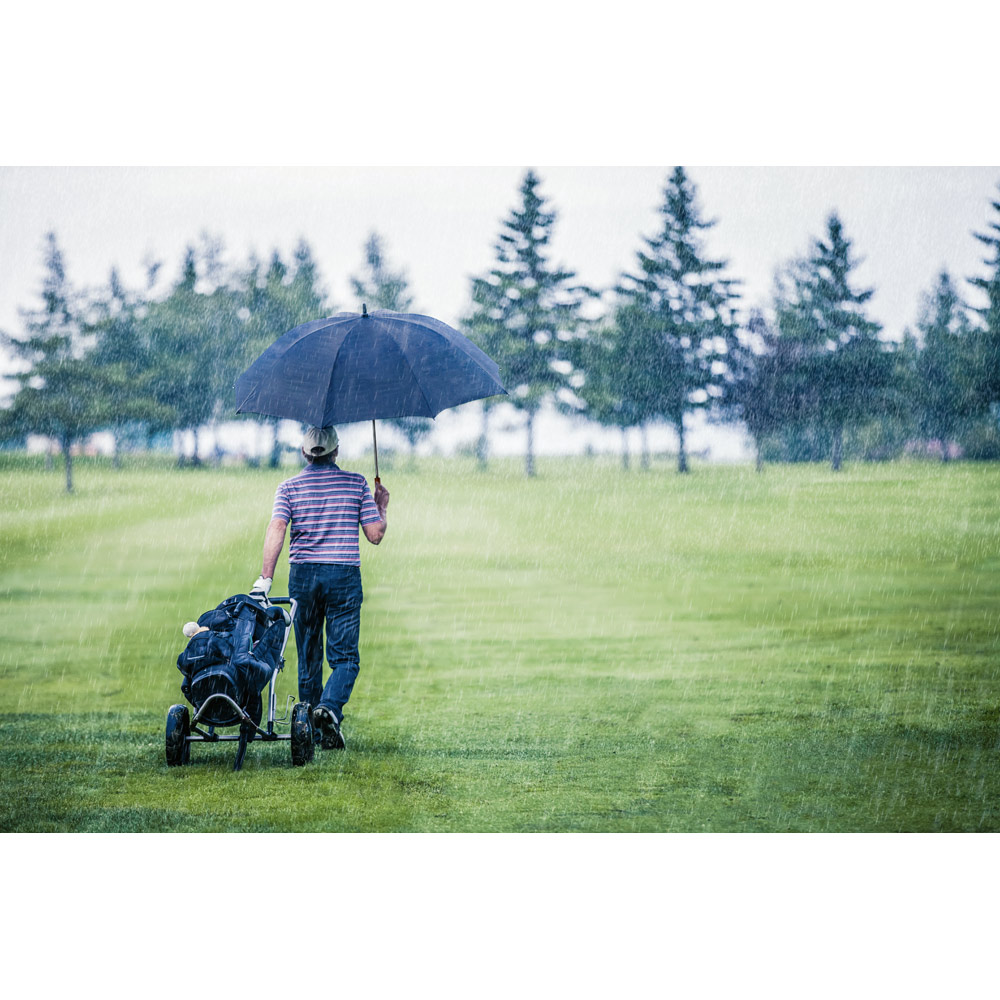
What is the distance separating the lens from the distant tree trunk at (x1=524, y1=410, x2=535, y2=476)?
31.9ft

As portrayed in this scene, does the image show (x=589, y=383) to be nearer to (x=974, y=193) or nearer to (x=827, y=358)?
(x=827, y=358)

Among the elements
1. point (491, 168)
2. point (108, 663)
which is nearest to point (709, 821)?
point (108, 663)

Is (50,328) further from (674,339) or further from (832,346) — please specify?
(832,346)

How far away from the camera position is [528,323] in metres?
9.80

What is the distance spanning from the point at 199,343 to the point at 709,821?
21.6ft

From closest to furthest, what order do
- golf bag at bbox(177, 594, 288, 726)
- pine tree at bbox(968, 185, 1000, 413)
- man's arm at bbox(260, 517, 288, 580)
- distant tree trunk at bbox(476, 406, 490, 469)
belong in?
golf bag at bbox(177, 594, 288, 726)
man's arm at bbox(260, 517, 288, 580)
pine tree at bbox(968, 185, 1000, 413)
distant tree trunk at bbox(476, 406, 490, 469)

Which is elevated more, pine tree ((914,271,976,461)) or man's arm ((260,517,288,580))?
pine tree ((914,271,976,461))

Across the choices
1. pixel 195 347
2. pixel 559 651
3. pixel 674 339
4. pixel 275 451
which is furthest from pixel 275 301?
pixel 559 651

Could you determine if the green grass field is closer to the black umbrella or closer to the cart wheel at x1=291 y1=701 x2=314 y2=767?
the cart wheel at x1=291 y1=701 x2=314 y2=767

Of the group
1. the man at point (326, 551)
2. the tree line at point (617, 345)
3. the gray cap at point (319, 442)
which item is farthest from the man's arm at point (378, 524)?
the tree line at point (617, 345)

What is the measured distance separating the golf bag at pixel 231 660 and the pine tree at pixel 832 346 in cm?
619

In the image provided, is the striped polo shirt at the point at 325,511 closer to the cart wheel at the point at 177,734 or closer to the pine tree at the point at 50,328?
the cart wheel at the point at 177,734

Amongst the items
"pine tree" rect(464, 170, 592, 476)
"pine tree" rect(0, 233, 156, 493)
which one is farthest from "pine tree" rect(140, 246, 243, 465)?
"pine tree" rect(464, 170, 592, 476)

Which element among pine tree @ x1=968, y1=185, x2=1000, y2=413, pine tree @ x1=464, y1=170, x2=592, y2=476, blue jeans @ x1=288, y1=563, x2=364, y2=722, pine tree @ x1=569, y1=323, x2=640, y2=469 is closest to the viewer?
blue jeans @ x1=288, y1=563, x2=364, y2=722
